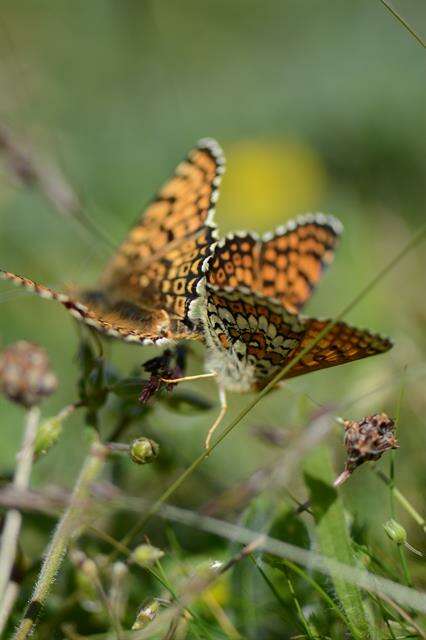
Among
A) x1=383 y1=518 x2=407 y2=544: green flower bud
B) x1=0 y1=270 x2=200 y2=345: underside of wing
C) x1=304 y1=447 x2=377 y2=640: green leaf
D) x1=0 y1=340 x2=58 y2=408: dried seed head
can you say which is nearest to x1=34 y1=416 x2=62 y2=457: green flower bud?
x1=0 y1=340 x2=58 y2=408: dried seed head

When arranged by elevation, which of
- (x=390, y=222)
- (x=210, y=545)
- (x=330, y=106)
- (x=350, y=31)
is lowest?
(x=210, y=545)

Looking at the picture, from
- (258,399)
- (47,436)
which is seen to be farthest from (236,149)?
(258,399)

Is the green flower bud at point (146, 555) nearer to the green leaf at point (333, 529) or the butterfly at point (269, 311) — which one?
the green leaf at point (333, 529)

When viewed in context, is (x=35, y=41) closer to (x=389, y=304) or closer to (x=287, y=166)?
(x=287, y=166)

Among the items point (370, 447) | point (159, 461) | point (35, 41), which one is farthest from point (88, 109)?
point (370, 447)

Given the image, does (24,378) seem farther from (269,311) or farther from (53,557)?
(269,311)

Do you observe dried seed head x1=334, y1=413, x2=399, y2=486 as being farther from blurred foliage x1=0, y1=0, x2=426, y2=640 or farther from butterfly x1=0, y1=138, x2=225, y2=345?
butterfly x1=0, y1=138, x2=225, y2=345
